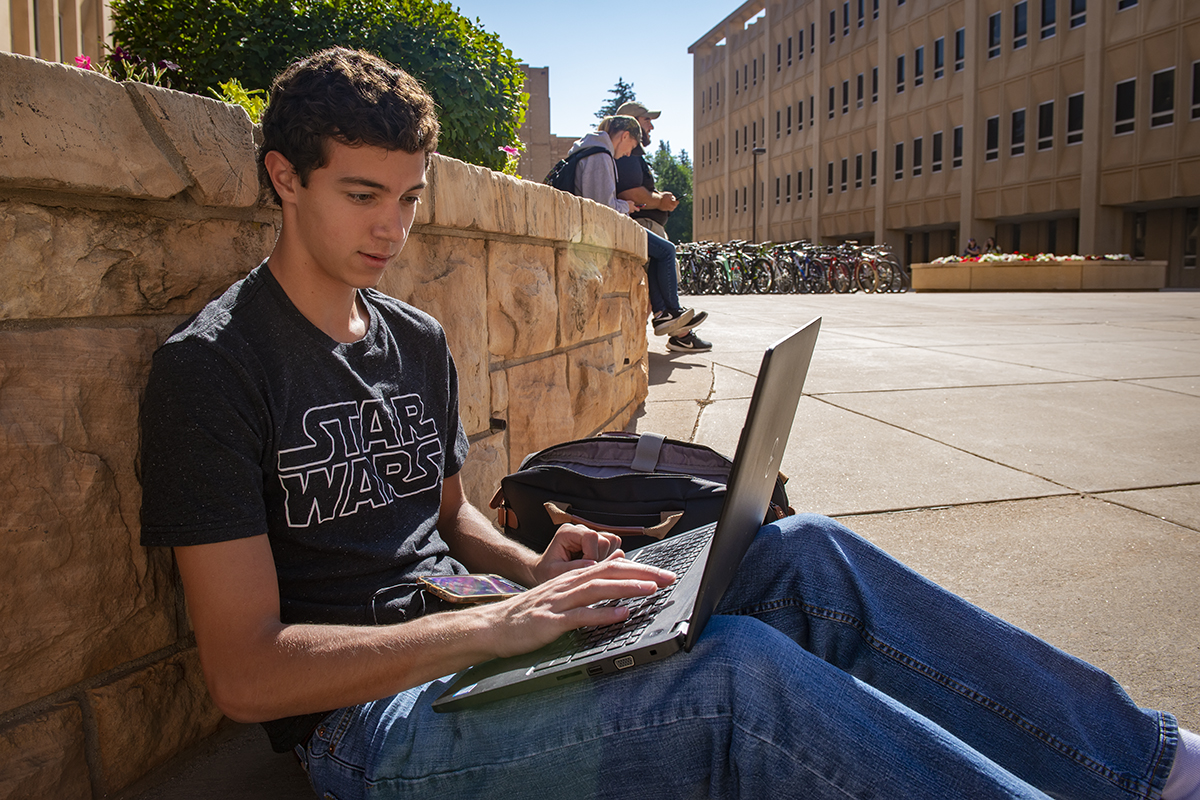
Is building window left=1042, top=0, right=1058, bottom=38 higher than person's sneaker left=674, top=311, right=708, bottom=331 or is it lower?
higher

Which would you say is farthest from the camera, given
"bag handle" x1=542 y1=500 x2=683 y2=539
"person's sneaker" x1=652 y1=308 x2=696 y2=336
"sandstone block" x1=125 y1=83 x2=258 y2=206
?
"person's sneaker" x1=652 y1=308 x2=696 y2=336

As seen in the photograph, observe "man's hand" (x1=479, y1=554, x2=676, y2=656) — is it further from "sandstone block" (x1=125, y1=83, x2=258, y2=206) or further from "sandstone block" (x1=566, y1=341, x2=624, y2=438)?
"sandstone block" (x1=566, y1=341, x2=624, y2=438)

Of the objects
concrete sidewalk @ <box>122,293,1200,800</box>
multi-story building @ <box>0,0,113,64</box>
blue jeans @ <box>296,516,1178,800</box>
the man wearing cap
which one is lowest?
concrete sidewalk @ <box>122,293,1200,800</box>

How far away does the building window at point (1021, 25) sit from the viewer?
93.5ft

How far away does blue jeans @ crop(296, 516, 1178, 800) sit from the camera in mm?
1158

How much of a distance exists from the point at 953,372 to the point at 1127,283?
57.4 ft

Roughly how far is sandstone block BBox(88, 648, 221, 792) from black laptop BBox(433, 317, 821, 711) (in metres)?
0.63

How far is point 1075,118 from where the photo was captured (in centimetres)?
2702

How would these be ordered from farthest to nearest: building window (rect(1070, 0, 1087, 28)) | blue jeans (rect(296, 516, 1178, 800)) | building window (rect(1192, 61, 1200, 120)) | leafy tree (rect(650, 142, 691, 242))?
1. leafy tree (rect(650, 142, 691, 242))
2. building window (rect(1070, 0, 1087, 28))
3. building window (rect(1192, 61, 1200, 120))
4. blue jeans (rect(296, 516, 1178, 800))

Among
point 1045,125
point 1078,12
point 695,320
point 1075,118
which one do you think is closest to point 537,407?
point 695,320

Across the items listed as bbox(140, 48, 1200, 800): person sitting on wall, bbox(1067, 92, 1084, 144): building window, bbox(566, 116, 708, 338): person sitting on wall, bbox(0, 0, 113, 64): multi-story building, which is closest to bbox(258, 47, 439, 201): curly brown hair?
bbox(140, 48, 1200, 800): person sitting on wall

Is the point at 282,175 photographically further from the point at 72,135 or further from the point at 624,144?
the point at 624,144

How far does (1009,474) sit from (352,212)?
325 cm

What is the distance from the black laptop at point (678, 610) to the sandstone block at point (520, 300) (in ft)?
5.16
